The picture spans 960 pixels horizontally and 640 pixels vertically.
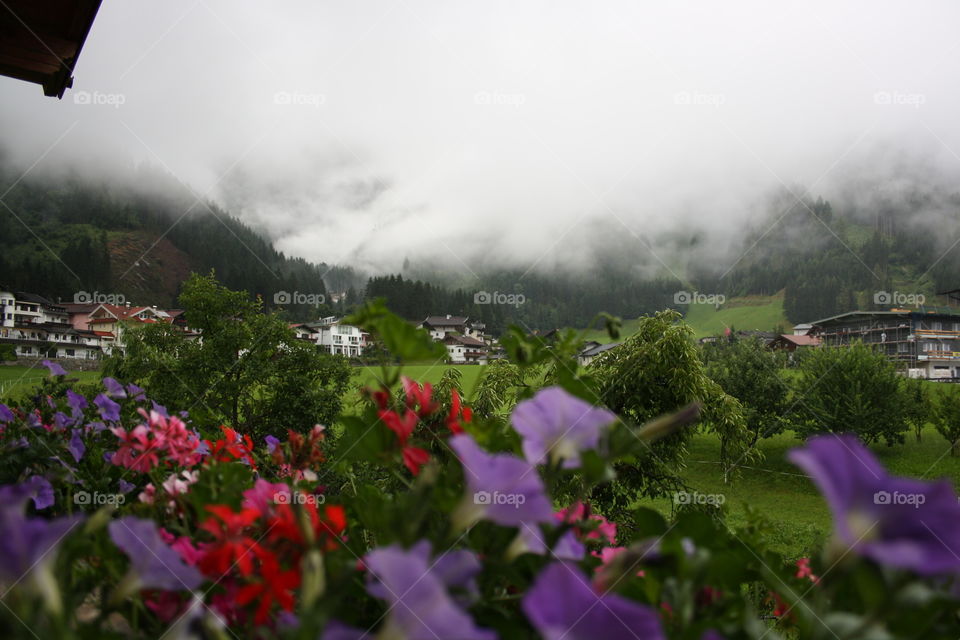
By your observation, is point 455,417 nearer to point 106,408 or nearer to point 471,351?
point 106,408

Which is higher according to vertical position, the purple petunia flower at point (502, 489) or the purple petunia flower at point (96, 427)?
the purple petunia flower at point (502, 489)

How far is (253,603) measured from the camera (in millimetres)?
605

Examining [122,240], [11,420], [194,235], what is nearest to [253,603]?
[11,420]

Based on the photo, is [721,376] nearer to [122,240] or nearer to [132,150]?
[122,240]

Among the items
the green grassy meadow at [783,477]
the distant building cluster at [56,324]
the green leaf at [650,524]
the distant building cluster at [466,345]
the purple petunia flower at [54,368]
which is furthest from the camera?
the distant building cluster at [56,324]

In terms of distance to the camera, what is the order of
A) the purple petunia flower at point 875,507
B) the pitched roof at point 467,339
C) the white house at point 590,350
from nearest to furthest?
1. the purple petunia flower at point 875,507
2. the pitched roof at point 467,339
3. the white house at point 590,350

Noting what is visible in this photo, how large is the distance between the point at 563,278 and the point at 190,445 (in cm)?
11260

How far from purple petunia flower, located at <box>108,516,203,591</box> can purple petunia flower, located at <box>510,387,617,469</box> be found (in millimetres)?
397

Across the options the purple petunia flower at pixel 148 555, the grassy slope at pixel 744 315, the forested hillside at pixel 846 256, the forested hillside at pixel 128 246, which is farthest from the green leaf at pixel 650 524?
the grassy slope at pixel 744 315

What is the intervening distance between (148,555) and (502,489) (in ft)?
1.24

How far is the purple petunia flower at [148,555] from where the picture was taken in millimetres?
518

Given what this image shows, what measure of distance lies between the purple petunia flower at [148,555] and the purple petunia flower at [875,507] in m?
0.60

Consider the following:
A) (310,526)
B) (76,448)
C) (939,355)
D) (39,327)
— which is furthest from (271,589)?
(939,355)

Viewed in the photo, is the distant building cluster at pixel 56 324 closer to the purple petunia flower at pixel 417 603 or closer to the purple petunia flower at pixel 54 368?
the purple petunia flower at pixel 54 368
